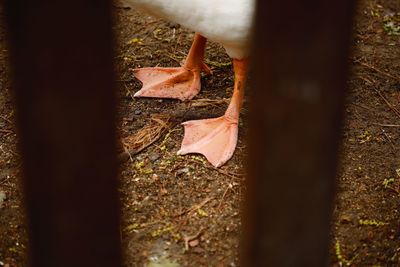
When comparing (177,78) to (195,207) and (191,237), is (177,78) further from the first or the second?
(191,237)

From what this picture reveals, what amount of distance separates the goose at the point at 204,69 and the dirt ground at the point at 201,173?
0.15 ft

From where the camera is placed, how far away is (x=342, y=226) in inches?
80.7

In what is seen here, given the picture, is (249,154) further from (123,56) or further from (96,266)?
(123,56)

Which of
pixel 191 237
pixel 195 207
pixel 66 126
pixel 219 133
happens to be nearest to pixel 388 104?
pixel 219 133

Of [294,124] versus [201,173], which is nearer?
[294,124]

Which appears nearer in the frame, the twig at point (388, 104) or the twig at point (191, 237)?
the twig at point (191, 237)

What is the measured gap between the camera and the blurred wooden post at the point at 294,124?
88cm

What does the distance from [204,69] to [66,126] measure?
1.97 meters

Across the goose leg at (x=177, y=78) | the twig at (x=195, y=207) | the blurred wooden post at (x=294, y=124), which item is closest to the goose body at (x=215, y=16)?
the goose leg at (x=177, y=78)

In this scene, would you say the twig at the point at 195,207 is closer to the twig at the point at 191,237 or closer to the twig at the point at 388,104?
the twig at the point at 191,237

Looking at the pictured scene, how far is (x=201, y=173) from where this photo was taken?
7.55 feet

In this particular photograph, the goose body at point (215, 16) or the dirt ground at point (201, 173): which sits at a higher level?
the goose body at point (215, 16)

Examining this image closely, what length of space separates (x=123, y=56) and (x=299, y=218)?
2.11m

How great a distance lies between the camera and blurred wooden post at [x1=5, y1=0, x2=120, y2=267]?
85cm
